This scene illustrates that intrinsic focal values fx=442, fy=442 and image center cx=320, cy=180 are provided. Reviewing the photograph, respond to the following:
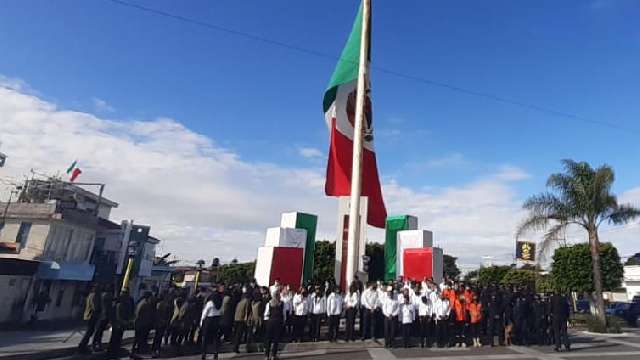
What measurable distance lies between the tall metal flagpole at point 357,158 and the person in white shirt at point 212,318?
238 inches

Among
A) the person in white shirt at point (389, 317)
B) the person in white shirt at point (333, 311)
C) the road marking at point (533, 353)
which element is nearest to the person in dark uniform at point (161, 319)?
the person in white shirt at point (333, 311)

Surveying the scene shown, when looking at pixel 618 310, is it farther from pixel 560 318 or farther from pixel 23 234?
pixel 23 234

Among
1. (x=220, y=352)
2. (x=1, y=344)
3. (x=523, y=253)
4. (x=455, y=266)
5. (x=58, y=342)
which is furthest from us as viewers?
(x=455, y=266)

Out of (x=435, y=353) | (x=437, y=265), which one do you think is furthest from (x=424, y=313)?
(x=437, y=265)

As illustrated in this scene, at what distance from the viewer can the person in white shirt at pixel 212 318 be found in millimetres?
10742

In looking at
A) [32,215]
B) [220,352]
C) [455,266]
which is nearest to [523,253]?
[220,352]

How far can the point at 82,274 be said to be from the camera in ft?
82.7

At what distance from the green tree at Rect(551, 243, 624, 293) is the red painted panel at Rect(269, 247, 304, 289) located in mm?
23002

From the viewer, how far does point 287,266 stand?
16.3 m

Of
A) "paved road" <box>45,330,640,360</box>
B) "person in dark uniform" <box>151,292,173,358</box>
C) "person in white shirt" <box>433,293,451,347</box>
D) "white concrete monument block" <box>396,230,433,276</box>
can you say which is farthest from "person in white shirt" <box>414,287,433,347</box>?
"person in dark uniform" <box>151,292,173,358</box>

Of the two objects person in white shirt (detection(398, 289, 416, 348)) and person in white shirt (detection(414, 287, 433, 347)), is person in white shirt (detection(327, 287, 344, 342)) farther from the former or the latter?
person in white shirt (detection(414, 287, 433, 347))

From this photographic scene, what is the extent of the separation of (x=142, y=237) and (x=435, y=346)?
28.5m

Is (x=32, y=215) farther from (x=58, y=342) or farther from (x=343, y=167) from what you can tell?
(x=343, y=167)

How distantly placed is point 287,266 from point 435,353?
6443mm
